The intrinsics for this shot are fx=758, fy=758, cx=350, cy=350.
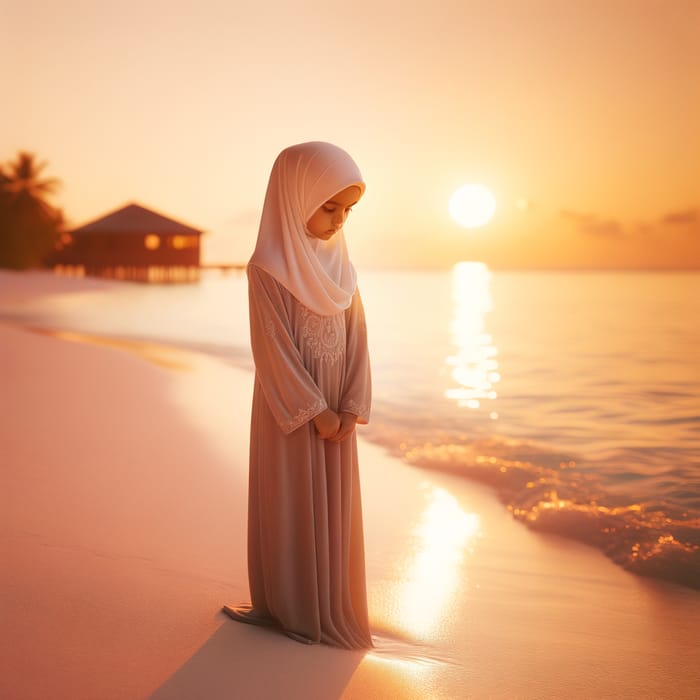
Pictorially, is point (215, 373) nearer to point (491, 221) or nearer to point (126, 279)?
point (491, 221)

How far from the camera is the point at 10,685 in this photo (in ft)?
4.80

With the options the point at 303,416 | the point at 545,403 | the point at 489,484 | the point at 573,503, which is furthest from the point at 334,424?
the point at 545,403

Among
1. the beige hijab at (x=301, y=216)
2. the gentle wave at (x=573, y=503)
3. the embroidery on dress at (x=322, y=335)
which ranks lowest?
the gentle wave at (x=573, y=503)

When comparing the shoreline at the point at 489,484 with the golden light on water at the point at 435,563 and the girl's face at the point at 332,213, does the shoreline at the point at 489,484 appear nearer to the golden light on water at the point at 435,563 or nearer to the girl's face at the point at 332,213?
the golden light on water at the point at 435,563

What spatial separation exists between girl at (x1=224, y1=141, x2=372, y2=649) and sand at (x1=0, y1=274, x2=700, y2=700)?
11 cm

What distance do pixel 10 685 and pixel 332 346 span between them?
38.0 inches

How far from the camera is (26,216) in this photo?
19719 mm

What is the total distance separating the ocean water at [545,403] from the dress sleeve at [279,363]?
2055mm

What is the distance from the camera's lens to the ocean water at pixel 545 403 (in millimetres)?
3686

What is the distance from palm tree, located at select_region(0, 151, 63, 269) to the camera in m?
18.6

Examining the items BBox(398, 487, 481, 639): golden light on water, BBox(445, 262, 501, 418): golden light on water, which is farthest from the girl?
BBox(445, 262, 501, 418): golden light on water

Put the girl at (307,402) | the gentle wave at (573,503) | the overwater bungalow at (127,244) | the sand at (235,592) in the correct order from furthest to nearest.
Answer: the overwater bungalow at (127,244), the gentle wave at (573,503), the girl at (307,402), the sand at (235,592)

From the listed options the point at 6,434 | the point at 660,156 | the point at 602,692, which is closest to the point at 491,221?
the point at 660,156

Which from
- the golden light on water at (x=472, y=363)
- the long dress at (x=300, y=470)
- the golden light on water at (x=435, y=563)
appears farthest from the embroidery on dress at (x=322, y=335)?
the golden light on water at (x=472, y=363)
